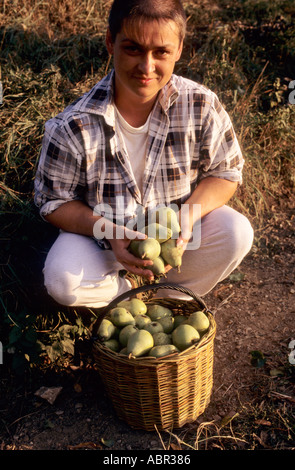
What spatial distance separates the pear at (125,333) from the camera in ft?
7.53

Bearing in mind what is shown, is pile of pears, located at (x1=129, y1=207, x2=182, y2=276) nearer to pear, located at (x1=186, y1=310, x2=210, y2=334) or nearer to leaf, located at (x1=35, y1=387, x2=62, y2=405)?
pear, located at (x1=186, y1=310, x2=210, y2=334)

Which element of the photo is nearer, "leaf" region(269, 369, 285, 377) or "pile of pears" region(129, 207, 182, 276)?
"pile of pears" region(129, 207, 182, 276)

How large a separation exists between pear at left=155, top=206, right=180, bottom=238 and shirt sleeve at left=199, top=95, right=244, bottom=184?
482mm

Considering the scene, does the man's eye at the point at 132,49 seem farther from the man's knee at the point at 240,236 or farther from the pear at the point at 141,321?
the pear at the point at 141,321

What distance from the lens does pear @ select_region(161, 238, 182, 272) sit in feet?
7.91

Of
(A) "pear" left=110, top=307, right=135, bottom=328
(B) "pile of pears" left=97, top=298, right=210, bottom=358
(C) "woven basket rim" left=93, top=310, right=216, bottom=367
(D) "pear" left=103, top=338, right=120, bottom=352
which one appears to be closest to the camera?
(C) "woven basket rim" left=93, top=310, right=216, bottom=367

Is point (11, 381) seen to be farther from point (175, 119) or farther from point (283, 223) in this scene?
point (283, 223)

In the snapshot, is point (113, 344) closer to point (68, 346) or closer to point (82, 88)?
point (68, 346)

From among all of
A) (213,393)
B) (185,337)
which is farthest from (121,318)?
(213,393)

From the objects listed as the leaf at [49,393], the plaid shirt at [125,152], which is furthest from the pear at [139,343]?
the plaid shirt at [125,152]

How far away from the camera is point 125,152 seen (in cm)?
264

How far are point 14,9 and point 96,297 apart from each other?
3744 mm

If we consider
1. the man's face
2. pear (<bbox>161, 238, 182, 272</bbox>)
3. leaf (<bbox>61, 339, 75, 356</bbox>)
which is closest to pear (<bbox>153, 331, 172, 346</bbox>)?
pear (<bbox>161, 238, 182, 272</bbox>)

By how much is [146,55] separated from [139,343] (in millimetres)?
1398
